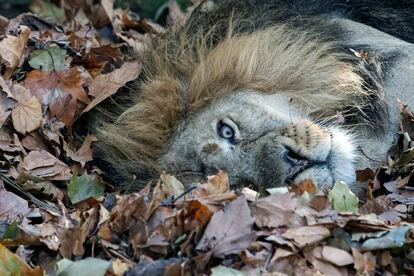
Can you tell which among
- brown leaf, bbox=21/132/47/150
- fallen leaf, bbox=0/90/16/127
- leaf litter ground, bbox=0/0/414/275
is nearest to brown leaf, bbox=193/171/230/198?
leaf litter ground, bbox=0/0/414/275

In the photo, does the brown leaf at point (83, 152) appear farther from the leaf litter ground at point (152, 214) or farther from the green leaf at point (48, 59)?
the green leaf at point (48, 59)

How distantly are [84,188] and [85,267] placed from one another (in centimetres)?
103

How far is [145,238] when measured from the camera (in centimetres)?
362

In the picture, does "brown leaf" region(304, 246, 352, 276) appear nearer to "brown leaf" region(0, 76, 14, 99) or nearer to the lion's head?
the lion's head

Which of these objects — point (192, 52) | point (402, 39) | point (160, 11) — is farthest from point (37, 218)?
point (160, 11)

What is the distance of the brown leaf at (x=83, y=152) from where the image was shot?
4754 millimetres

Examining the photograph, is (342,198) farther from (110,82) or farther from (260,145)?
(110,82)

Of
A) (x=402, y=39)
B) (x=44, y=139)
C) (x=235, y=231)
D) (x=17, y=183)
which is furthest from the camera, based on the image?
(x=402, y=39)

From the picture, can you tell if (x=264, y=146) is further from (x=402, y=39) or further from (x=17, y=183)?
(x=402, y=39)

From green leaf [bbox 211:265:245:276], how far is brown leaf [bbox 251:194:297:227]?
0.92 ft

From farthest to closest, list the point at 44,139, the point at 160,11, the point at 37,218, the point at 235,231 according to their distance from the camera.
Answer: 1. the point at 160,11
2. the point at 44,139
3. the point at 37,218
4. the point at 235,231

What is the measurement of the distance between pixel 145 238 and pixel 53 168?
117 centimetres

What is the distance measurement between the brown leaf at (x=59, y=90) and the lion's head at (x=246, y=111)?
0.25 m

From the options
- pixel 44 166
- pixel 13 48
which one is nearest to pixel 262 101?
pixel 44 166
